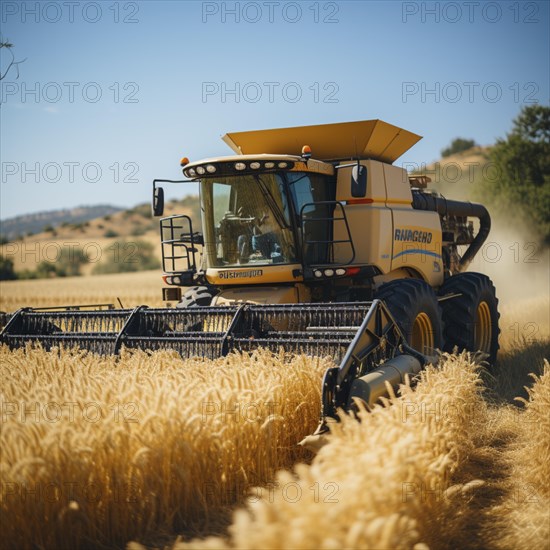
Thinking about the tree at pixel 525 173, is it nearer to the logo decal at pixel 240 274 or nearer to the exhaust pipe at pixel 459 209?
the exhaust pipe at pixel 459 209

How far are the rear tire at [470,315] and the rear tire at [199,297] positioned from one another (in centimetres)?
280

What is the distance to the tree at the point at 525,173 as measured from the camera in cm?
2866

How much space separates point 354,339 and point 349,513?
2.43 m

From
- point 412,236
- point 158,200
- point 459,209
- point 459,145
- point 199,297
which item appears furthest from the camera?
point 459,145

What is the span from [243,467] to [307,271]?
3118 millimetres

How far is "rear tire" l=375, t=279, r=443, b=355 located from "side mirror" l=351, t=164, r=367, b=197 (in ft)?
3.15

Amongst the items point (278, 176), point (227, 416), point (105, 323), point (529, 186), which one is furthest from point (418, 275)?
point (529, 186)

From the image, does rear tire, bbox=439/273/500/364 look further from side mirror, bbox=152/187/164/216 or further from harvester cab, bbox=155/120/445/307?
side mirror, bbox=152/187/164/216

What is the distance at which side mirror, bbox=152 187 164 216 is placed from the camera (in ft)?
24.2

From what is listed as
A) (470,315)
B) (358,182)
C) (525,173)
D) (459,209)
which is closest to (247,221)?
(358,182)

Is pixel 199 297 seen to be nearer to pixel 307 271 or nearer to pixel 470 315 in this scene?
pixel 307 271

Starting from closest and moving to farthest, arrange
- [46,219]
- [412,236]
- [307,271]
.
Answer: [307,271] → [412,236] → [46,219]

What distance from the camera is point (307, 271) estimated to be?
6770mm

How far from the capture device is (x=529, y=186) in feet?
98.8
